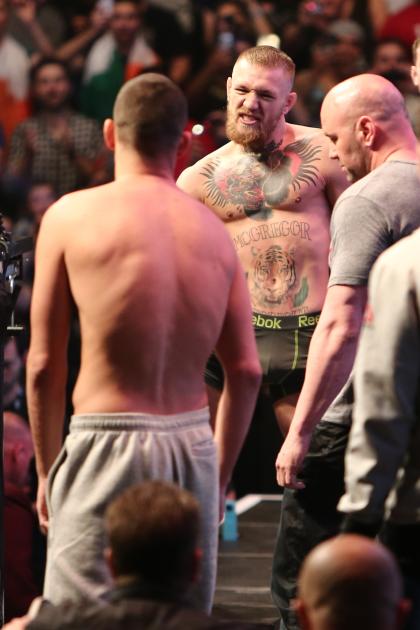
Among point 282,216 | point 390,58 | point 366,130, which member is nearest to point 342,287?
point 366,130

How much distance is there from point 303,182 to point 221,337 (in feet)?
4.82

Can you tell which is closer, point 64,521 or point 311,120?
point 64,521

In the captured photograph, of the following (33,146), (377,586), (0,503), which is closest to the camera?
(377,586)

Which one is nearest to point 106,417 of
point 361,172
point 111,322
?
point 111,322

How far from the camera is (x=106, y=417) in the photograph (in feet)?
8.29

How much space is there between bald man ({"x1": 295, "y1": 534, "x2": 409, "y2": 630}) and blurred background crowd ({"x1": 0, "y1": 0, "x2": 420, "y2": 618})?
519 centimetres

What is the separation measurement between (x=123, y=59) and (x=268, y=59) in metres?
3.79

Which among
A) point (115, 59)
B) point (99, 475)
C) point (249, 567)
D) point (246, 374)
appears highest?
point (115, 59)

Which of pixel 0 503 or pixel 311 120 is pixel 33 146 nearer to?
pixel 311 120

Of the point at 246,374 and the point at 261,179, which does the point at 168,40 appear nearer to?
the point at 261,179

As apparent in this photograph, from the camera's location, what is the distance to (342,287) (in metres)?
2.98

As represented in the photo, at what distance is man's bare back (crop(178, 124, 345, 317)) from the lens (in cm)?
407

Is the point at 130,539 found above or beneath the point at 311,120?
beneath

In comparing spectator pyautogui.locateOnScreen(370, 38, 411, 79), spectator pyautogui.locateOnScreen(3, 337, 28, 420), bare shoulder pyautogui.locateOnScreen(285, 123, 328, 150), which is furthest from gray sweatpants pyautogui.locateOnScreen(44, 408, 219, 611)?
spectator pyautogui.locateOnScreen(370, 38, 411, 79)
